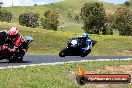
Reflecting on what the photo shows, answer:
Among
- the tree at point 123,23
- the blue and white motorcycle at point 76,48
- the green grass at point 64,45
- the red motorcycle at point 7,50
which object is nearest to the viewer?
the red motorcycle at point 7,50

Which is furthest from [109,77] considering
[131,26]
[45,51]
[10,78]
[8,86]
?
[131,26]

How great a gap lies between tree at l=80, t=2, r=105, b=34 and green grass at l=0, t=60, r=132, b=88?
4761 inches

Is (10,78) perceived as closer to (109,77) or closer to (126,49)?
(109,77)

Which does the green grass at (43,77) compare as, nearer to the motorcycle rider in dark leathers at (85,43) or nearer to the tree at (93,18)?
the motorcycle rider in dark leathers at (85,43)

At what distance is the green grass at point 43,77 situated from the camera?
1471cm

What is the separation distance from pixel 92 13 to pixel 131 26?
61.6 feet

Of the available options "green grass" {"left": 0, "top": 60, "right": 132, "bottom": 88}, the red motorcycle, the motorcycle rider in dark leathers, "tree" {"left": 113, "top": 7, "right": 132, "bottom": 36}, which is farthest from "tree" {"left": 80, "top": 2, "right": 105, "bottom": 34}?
"green grass" {"left": 0, "top": 60, "right": 132, "bottom": 88}

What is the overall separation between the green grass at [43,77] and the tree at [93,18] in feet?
397

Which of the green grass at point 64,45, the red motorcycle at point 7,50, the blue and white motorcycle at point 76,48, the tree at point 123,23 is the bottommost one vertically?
the tree at point 123,23

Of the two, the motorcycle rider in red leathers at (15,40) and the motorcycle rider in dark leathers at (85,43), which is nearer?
the motorcycle rider in red leathers at (15,40)

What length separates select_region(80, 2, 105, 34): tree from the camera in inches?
5600

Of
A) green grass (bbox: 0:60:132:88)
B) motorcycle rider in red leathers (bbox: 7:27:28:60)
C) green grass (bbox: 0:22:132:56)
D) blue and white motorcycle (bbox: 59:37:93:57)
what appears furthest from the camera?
green grass (bbox: 0:22:132:56)

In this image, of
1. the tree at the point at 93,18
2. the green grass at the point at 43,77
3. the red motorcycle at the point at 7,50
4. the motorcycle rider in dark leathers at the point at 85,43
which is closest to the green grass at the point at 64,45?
the motorcycle rider in dark leathers at the point at 85,43

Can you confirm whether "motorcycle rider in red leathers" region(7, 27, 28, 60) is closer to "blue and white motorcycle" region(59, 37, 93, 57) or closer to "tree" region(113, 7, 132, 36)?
"blue and white motorcycle" region(59, 37, 93, 57)
